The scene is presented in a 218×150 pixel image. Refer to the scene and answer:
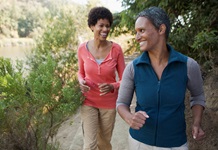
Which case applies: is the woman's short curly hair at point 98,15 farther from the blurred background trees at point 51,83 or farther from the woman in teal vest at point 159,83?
the woman in teal vest at point 159,83

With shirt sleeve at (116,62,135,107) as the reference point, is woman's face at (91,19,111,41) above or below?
above

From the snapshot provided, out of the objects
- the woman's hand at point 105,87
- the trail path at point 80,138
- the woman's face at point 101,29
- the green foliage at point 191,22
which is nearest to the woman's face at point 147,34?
the woman's hand at point 105,87

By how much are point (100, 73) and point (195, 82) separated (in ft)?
3.58

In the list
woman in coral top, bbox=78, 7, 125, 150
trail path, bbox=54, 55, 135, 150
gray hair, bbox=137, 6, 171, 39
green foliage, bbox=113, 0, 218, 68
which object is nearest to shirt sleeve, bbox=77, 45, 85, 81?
woman in coral top, bbox=78, 7, 125, 150

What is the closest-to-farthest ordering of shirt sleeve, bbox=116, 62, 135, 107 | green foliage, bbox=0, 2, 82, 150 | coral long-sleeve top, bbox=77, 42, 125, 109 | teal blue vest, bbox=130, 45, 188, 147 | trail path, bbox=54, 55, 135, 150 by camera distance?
1. teal blue vest, bbox=130, 45, 188, 147
2. shirt sleeve, bbox=116, 62, 135, 107
3. green foliage, bbox=0, 2, 82, 150
4. coral long-sleeve top, bbox=77, 42, 125, 109
5. trail path, bbox=54, 55, 135, 150

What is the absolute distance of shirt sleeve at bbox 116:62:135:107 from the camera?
1.60m

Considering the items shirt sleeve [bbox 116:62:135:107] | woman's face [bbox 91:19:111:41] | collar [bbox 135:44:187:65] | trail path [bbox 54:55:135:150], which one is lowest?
trail path [bbox 54:55:135:150]

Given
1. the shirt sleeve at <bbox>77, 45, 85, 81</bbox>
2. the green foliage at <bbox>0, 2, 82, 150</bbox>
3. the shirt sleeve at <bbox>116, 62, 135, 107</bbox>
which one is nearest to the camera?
the shirt sleeve at <bbox>116, 62, 135, 107</bbox>

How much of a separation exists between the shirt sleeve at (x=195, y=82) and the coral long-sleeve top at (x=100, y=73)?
3.03 ft

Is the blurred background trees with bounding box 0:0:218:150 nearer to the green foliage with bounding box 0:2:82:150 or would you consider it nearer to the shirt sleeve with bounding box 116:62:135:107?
the green foliage with bounding box 0:2:82:150

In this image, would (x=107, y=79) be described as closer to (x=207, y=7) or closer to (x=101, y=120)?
(x=101, y=120)

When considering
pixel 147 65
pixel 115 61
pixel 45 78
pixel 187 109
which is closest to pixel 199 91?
pixel 147 65

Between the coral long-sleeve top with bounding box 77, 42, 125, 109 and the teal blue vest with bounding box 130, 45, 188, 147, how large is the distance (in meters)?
0.90

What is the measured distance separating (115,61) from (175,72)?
1.06m
